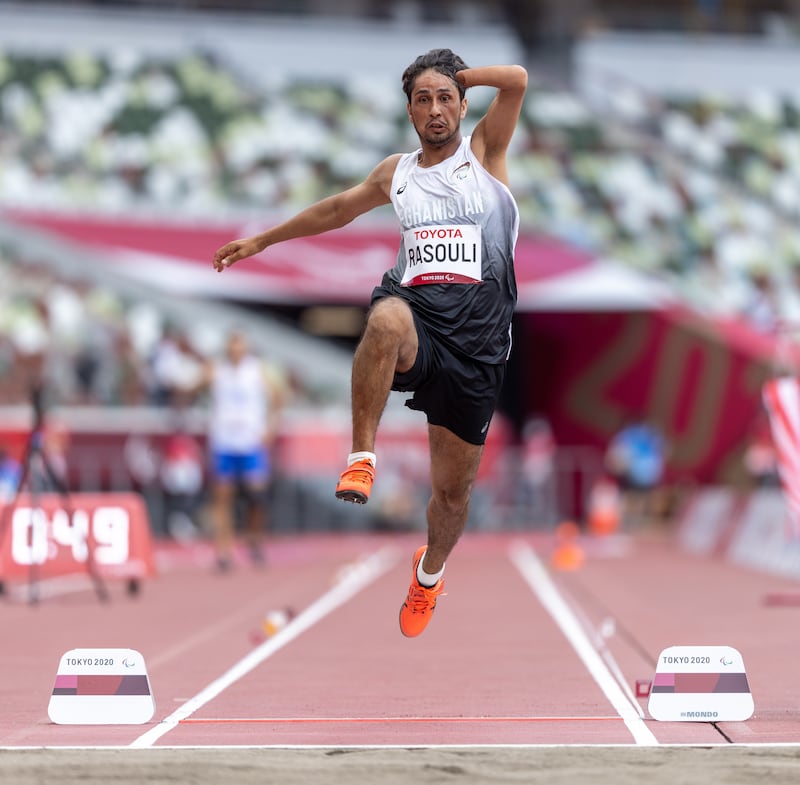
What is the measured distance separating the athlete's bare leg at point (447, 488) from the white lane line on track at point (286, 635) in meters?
1.11

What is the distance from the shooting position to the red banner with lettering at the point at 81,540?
41.0 ft

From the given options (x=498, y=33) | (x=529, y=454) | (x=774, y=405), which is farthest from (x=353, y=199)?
(x=498, y=33)

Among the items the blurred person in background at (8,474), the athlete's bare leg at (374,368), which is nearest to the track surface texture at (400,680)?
the athlete's bare leg at (374,368)

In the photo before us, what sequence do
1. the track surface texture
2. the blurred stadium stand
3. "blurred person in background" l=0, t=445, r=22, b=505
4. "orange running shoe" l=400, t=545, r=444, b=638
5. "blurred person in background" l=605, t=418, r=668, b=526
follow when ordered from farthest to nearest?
"blurred person in background" l=605, t=418, r=668, b=526
the blurred stadium stand
"blurred person in background" l=0, t=445, r=22, b=505
"orange running shoe" l=400, t=545, r=444, b=638
the track surface texture

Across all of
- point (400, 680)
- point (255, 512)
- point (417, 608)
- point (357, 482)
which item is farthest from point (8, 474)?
point (357, 482)

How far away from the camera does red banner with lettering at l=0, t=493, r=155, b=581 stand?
41.0ft

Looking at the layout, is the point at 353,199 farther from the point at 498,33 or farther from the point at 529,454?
the point at 498,33

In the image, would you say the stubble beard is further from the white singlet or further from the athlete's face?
the white singlet

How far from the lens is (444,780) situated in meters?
4.56

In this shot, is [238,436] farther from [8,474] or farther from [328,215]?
[328,215]

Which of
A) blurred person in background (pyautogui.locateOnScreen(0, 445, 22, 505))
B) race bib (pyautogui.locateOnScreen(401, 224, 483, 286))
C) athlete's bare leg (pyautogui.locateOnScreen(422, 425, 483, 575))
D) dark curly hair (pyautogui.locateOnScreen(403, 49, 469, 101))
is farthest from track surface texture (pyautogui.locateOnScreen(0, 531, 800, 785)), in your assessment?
blurred person in background (pyautogui.locateOnScreen(0, 445, 22, 505))

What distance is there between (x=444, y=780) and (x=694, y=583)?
9.92 meters

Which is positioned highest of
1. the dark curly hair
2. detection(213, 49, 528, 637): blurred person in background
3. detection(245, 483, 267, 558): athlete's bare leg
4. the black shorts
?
the dark curly hair

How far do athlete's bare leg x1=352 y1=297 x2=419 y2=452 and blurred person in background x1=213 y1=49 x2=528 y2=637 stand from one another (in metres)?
0.03
